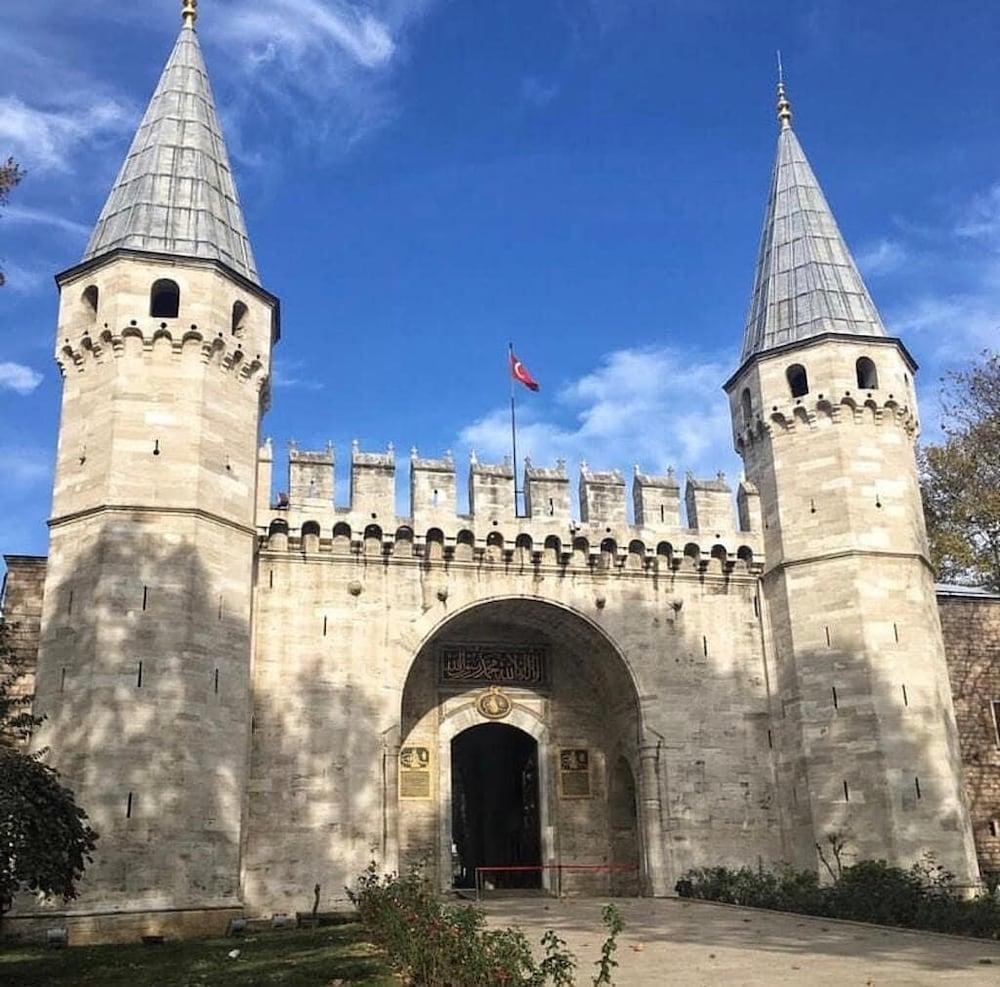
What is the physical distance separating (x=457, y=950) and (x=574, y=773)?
44.1ft

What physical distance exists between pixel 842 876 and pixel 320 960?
9.61 metres

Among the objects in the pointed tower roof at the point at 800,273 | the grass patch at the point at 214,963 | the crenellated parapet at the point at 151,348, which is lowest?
the grass patch at the point at 214,963

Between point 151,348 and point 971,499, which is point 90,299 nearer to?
point 151,348

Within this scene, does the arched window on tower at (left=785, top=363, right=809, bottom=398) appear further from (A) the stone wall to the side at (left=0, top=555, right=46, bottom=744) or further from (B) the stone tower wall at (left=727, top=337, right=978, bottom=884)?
(A) the stone wall to the side at (left=0, top=555, right=46, bottom=744)

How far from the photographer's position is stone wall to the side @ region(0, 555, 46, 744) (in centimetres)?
1950

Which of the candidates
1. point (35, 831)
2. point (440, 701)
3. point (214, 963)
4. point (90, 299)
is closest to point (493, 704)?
point (440, 701)

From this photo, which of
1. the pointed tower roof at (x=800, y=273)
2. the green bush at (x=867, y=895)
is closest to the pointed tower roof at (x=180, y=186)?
the pointed tower roof at (x=800, y=273)

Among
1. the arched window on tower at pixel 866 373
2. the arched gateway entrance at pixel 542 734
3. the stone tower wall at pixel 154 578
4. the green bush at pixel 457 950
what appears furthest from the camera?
the arched window on tower at pixel 866 373

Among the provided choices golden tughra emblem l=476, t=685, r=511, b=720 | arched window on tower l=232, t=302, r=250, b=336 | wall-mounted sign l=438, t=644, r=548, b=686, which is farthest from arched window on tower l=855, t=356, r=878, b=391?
arched window on tower l=232, t=302, r=250, b=336

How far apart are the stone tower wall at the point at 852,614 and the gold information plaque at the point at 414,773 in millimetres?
6630

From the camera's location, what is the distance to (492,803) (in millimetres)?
26891

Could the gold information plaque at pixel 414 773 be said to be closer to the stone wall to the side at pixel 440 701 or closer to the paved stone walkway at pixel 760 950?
the stone wall to the side at pixel 440 701

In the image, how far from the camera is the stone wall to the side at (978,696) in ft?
76.6

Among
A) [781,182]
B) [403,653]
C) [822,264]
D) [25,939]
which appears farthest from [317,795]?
[781,182]
